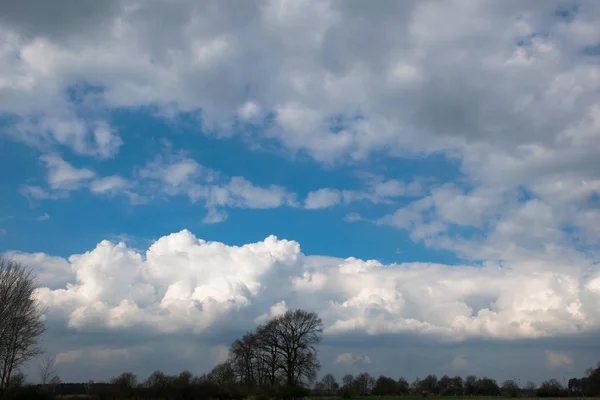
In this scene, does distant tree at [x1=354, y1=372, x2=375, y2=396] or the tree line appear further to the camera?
distant tree at [x1=354, y1=372, x2=375, y2=396]

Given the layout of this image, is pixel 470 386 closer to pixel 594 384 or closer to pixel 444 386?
pixel 444 386

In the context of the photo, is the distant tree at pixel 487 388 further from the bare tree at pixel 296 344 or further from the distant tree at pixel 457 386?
the bare tree at pixel 296 344

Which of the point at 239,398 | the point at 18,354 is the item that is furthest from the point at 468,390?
the point at 18,354

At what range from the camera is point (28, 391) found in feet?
134

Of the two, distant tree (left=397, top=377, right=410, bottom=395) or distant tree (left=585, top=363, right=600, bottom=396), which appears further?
distant tree (left=397, top=377, right=410, bottom=395)

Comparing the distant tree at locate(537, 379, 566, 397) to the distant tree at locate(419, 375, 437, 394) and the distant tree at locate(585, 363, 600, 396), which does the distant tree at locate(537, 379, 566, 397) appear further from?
the distant tree at locate(419, 375, 437, 394)

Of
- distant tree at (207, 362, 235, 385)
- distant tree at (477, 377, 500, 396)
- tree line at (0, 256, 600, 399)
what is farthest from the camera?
distant tree at (477, 377, 500, 396)

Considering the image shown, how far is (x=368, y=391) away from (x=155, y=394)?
4287 inches

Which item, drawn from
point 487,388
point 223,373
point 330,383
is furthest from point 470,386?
point 223,373

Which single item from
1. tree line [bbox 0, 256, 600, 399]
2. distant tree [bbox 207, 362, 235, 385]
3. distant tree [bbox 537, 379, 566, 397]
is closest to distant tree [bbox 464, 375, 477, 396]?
tree line [bbox 0, 256, 600, 399]

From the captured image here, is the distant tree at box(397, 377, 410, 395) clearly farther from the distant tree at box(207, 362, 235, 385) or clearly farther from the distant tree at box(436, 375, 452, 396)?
the distant tree at box(207, 362, 235, 385)

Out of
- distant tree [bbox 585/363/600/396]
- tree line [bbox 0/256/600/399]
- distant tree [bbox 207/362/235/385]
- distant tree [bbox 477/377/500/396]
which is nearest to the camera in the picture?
tree line [bbox 0/256/600/399]

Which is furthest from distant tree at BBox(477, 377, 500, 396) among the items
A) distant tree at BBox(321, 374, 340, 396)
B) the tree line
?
distant tree at BBox(321, 374, 340, 396)

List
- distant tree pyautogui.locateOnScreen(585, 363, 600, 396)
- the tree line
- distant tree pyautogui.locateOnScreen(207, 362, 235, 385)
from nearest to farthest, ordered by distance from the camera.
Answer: the tree line
distant tree pyautogui.locateOnScreen(207, 362, 235, 385)
distant tree pyautogui.locateOnScreen(585, 363, 600, 396)
